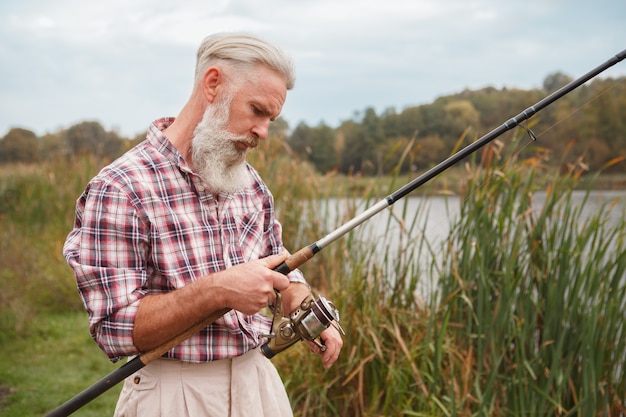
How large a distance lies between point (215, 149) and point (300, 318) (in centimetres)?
50

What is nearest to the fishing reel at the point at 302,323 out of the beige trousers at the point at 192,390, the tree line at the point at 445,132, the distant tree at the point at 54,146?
the beige trousers at the point at 192,390

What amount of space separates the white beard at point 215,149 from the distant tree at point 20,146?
8.00 m

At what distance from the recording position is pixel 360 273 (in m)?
3.63

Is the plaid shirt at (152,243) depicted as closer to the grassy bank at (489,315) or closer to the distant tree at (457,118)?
the grassy bank at (489,315)

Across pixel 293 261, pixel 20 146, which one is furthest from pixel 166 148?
pixel 20 146

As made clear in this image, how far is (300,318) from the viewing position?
5.82ft

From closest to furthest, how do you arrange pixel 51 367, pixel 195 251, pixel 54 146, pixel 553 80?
pixel 195 251 < pixel 51 367 < pixel 553 80 < pixel 54 146

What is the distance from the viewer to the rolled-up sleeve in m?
1.55

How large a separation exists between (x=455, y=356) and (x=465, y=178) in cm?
103

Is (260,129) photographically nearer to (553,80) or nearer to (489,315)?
(489,315)

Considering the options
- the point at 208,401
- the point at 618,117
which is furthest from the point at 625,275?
the point at 618,117

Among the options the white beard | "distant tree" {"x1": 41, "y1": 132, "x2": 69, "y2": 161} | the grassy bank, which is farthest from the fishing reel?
"distant tree" {"x1": 41, "y1": 132, "x2": 69, "y2": 161}

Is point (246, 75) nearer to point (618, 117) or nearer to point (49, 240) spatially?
point (618, 117)

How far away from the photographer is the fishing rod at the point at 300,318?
5.29 feet
